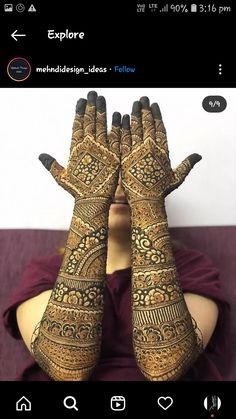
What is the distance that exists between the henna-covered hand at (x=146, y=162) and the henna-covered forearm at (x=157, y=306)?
0.02 metres

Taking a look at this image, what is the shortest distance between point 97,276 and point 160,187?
0.56ft

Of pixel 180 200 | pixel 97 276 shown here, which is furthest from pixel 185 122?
pixel 97 276
